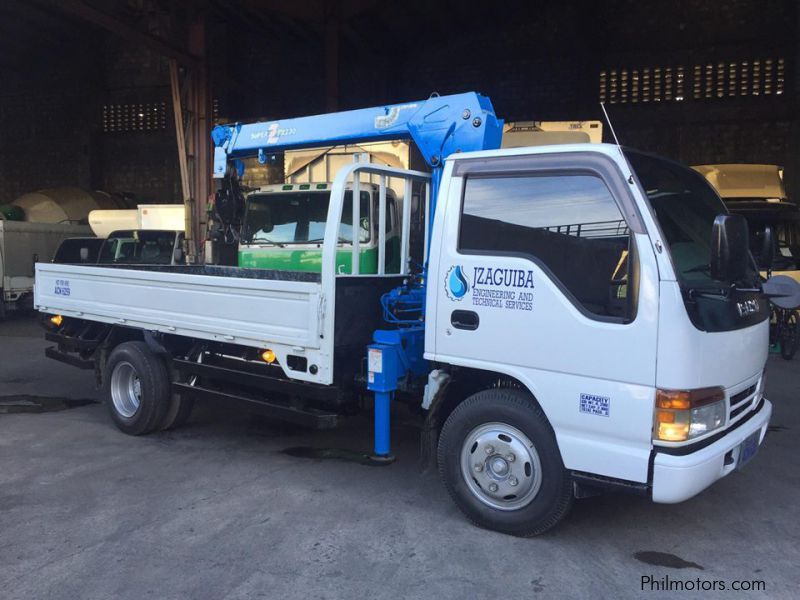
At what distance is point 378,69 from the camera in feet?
63.4

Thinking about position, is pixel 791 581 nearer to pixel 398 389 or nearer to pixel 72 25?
pixel 398 389

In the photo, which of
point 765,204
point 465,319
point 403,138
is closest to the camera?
point 465,319

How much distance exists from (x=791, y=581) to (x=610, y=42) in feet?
54.3

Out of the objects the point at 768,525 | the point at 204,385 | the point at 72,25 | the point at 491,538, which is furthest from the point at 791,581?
the point at 72,25

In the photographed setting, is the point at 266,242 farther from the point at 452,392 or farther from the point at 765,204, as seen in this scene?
the point at 765,204

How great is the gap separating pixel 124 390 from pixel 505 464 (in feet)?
13.1

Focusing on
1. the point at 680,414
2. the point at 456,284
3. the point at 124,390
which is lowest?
the point at 124,390

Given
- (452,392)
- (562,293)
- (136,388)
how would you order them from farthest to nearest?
1. (136,388)
2. (452,392)
3. (562,293)

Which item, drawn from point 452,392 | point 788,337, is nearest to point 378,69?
point 788,337

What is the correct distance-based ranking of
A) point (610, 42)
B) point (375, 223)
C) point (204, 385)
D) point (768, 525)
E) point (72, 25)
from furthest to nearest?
point (72, 25)
point (610, 42)
point (375, 223)
point (204, 385)
point (768, 525)

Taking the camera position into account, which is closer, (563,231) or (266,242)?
(563,231)

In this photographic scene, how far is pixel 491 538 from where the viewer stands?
391cm

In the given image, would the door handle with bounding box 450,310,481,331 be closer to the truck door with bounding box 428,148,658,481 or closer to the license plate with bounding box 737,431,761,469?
the truck door with bounding box 428,148,658,481

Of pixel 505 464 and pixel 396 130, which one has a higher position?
pixel 396 130
